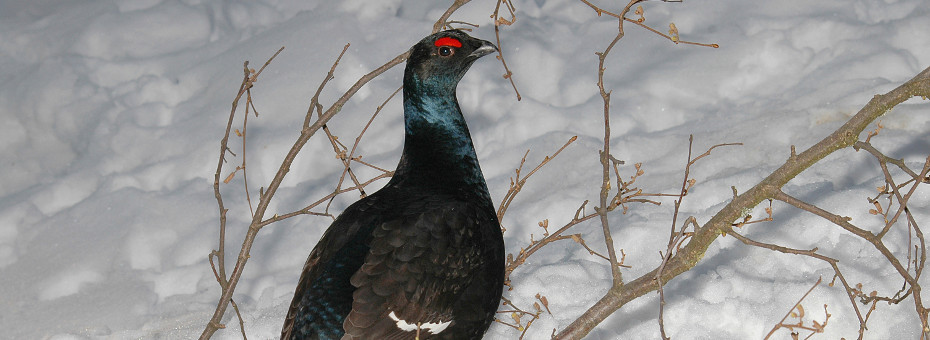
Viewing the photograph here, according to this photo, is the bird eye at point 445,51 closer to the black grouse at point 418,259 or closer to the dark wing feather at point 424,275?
the black grouse at point 418,259

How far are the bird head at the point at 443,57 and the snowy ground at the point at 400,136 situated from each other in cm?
109

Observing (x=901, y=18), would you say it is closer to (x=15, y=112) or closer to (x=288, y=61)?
(x=288, y=61)

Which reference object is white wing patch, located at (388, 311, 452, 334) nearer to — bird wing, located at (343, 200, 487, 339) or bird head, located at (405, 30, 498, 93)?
bird wing, located at (343, 200, 487, 339)

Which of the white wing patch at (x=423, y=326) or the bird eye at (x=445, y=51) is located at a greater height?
the bird eye at (x=445, y=51)

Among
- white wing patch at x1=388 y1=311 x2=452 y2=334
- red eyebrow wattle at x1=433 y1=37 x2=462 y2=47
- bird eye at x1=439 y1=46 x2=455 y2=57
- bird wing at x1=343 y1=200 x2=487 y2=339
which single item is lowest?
white wing patch at x1=388 y1=311 x2=452 y2=334

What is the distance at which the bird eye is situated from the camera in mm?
2881

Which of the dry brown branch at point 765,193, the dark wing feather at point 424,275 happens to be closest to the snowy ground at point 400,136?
the dry brown branch at point 765,193

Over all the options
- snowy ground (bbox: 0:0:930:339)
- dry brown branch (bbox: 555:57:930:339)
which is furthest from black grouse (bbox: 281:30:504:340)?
snowy ground (bbox: 0:0:930:339)

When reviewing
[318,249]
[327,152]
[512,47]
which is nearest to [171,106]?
[327,152]

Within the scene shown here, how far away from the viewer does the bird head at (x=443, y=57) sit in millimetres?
2885

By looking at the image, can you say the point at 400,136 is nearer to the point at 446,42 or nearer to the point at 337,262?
the point at 446,42

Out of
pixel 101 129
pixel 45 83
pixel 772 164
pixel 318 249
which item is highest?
pixel 45 83

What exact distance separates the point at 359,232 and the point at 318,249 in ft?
0.56

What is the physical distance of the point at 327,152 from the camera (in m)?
5.07
